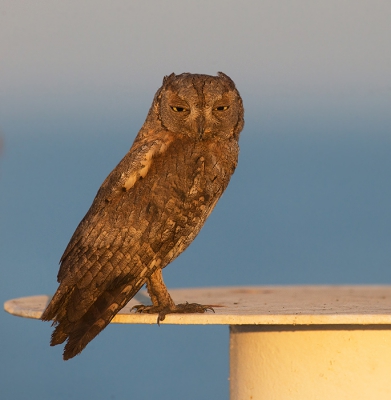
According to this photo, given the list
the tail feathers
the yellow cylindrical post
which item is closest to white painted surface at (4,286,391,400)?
the yellow cylindrical post

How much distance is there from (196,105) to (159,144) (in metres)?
0.28

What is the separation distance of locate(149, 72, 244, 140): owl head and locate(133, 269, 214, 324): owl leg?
29.8 inches

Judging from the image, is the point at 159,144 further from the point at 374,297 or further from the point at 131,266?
the point at 374,297

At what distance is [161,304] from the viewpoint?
427 centimetres

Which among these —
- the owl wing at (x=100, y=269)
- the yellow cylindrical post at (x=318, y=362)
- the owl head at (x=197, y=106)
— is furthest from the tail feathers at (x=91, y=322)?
the owl head at (x=197, y=106)

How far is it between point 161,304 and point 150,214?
49 centimetres

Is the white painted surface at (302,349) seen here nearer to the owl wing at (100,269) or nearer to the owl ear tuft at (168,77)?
the owl wing at (100,269)

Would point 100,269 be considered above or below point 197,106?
below

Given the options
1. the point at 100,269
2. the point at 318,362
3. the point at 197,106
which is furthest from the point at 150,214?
the point at 318,362

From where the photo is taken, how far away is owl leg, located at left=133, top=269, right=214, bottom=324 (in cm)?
422

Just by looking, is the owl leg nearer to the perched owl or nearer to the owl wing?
the perched owl

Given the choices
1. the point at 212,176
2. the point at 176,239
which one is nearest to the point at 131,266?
the point at 176,239

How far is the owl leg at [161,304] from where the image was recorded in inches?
166

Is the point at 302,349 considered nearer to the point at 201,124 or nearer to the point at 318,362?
the point at 318,362
